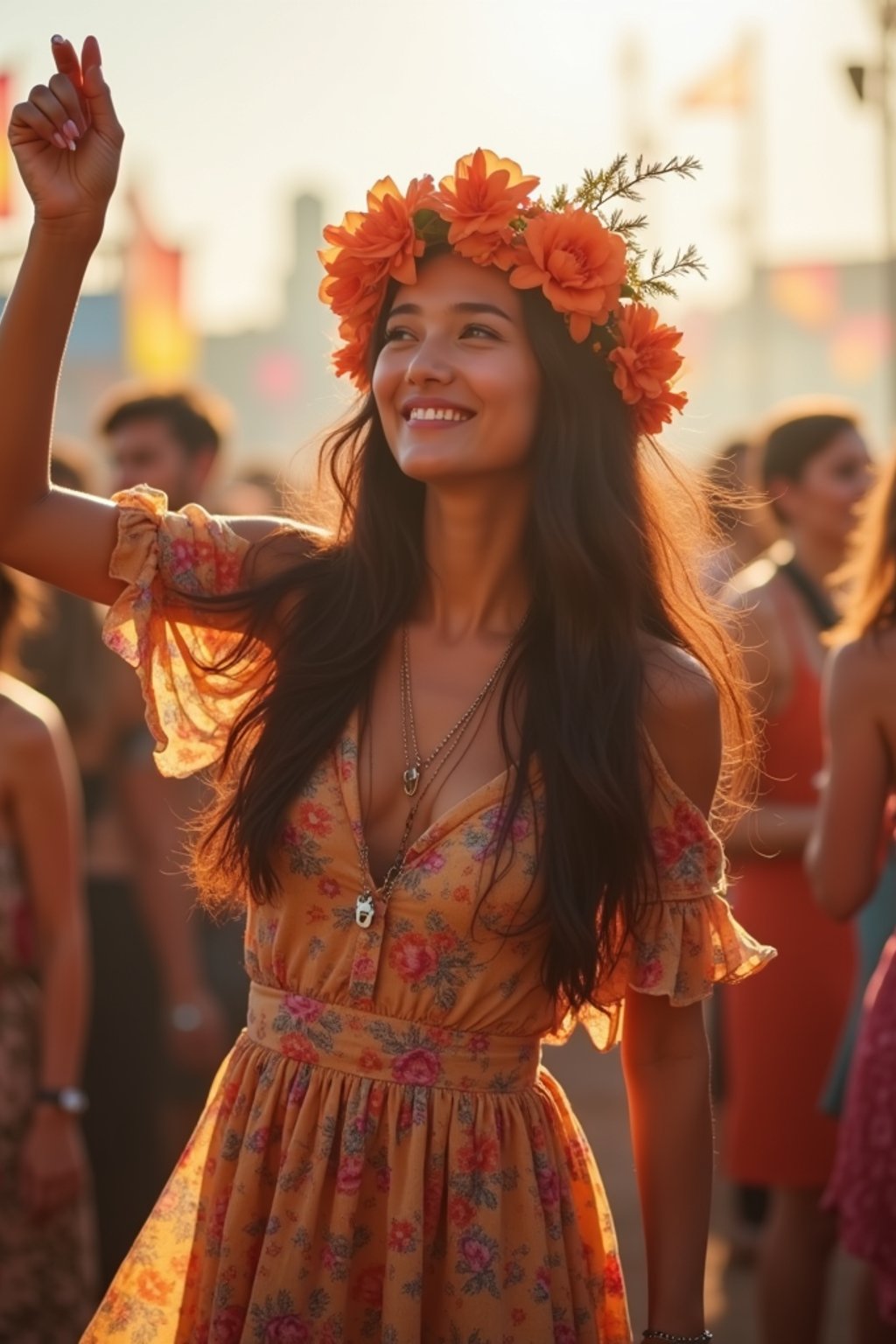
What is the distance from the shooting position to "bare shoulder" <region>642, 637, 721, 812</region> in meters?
3.02

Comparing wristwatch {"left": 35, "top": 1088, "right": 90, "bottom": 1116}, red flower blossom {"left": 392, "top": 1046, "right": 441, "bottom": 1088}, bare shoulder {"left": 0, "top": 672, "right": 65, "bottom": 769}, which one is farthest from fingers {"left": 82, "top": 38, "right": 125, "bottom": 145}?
wristwatch {"left": 35, "top": 1088, "right": 90, "bottom": 1116}

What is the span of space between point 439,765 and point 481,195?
0.88m

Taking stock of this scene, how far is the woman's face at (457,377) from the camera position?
3010mm

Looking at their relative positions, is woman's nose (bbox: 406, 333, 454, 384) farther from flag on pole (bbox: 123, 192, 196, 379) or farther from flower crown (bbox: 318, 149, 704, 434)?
flag on pole (bbox: 123, 192, 196, 379)

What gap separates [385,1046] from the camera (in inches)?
115

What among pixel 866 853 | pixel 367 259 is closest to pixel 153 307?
pixel 866 853

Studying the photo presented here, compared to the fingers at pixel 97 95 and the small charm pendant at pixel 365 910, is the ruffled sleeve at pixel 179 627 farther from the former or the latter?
the fingers at pixel 97 95

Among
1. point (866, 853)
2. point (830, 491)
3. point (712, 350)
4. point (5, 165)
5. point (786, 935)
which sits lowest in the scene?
point (786, 935)

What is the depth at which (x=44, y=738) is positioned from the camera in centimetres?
440

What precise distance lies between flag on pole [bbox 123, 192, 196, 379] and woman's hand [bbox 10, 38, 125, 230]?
1890 centimetres

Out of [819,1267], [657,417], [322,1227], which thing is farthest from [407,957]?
[819,1267]

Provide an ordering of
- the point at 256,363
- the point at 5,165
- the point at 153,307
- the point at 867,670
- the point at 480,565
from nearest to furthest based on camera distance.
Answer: the point at 480,565 < the point at 867,670 < the point at 5,165 < the point at 153,307 < the point at 256,363

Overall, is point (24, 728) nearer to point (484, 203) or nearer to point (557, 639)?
point (557, 639)

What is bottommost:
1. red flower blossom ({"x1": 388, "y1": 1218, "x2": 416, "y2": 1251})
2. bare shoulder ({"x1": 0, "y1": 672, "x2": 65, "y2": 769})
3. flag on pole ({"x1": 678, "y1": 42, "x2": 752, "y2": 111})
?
red flower blossom ({"x1": 388, "y1": 1218, "x2": 416, "y2": 1251})
